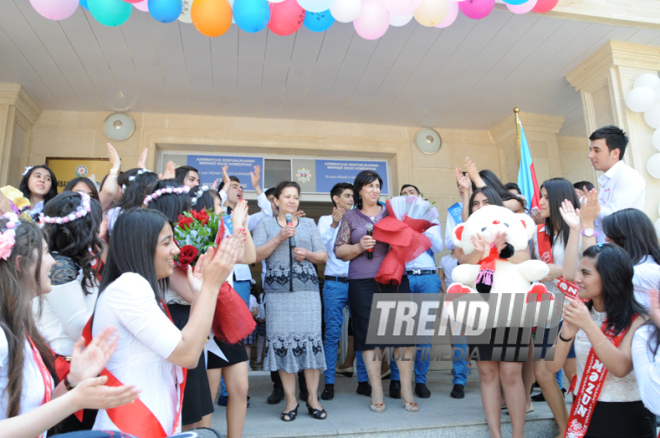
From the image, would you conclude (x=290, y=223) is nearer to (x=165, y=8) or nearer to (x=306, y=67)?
(x=165, y=8)

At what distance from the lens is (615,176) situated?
11.5 ft

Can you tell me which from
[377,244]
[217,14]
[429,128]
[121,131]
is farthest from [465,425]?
[121,131]

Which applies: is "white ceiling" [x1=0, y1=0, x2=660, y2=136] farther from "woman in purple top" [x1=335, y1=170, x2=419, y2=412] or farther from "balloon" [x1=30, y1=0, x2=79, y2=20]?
"woman in purple top" [x1=335, y1=170, x2=419, y2=412]

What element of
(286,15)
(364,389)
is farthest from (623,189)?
(286,15)

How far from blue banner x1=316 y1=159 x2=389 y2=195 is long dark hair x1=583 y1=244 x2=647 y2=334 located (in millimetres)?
4725

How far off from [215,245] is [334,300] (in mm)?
2064

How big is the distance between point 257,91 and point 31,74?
2.50 metres

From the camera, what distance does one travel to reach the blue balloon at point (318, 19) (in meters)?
3.76

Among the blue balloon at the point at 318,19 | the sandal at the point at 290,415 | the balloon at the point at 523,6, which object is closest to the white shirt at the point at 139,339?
the sandal at the point at 290,415

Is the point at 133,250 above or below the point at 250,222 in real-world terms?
below

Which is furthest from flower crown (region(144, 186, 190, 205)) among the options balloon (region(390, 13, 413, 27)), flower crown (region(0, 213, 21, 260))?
balloon (region(390, 13, 413, 27))

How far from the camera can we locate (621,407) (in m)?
2.12

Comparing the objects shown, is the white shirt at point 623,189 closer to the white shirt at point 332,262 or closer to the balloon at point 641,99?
the balloon at point 641,99

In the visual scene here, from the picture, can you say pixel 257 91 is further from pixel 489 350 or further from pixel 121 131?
pixel 489 350
